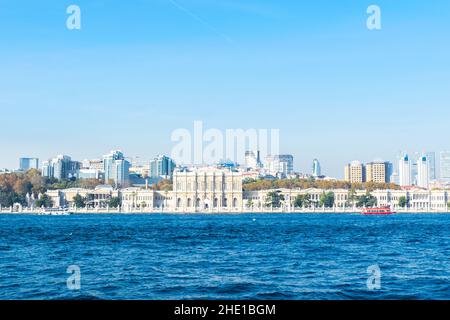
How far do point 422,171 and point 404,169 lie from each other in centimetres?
425

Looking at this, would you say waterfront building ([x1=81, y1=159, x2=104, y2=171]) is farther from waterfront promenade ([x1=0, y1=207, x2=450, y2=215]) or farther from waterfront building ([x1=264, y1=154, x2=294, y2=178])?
waterfront promenade ([x1=0, y1=207, x2=450, y2=215])

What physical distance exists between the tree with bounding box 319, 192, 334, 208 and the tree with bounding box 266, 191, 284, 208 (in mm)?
5034

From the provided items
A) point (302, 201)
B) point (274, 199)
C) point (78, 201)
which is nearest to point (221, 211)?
point (274, 199)

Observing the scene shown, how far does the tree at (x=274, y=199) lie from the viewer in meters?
80.5

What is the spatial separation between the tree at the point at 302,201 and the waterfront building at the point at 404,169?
57.8m

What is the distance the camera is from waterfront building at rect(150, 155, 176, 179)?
119981 millimetres

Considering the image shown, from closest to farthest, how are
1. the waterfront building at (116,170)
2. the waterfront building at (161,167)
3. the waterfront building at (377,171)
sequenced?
the waterfront building at (116,170)
the waterfront building at (161,167)
the waterfront building at (377,171)

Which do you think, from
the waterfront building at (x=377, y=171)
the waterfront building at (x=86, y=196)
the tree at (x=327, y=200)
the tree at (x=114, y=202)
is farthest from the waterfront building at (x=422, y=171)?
the tree at (x=114, y=202)

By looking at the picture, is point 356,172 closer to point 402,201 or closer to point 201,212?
point 402,201

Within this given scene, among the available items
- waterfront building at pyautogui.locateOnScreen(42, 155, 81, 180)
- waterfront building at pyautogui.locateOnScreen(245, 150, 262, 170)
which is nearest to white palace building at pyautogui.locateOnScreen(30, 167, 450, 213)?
waterfront building at pyautogui.locateOnScreen(42, 155, 81, 180)

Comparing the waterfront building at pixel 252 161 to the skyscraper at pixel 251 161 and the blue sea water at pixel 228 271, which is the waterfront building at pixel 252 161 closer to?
the skyscraper at pixel 251 161

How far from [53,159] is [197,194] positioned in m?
45.8

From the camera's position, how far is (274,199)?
80.5 meters
